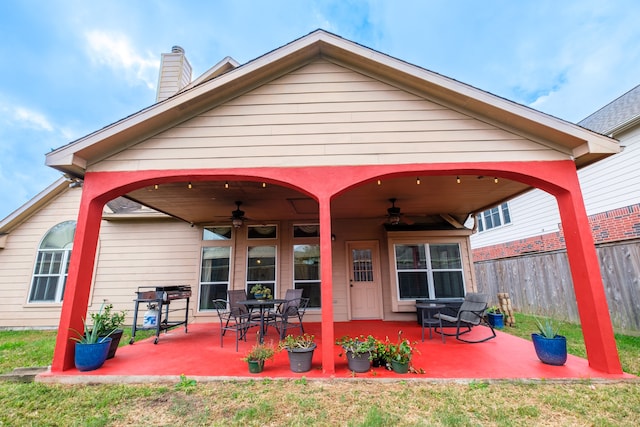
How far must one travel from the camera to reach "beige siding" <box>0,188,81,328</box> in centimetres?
733

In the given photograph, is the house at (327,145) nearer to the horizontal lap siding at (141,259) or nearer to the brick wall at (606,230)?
the horizontal lap siding at (141,259)

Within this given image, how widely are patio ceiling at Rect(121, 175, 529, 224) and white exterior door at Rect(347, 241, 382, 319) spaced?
87 cm

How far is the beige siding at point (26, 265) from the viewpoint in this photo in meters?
7.33

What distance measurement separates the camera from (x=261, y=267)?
7.50m

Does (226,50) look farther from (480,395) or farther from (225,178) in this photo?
(480,395)

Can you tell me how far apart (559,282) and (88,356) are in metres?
9.21

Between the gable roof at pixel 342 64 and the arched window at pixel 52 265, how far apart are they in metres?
4.92

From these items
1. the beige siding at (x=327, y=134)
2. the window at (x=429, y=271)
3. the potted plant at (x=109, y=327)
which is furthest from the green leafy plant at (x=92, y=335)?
the window at (x=429, y=271)

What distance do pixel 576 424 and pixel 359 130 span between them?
3.80 metres

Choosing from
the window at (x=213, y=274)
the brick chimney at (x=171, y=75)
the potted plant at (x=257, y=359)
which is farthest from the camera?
the brick chimney at (x=171, y=75)

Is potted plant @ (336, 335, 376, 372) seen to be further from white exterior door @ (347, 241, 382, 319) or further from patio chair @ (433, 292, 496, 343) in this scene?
white exterior door @ (347, 241, 382, 319)

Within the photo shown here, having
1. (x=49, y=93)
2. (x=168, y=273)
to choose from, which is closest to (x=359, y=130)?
(x=168, y=273)

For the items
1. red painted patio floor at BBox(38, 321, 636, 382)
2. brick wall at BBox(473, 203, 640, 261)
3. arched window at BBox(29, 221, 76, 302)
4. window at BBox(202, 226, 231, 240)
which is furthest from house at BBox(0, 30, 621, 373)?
arched window at BBox(29, 221, 76, 302)

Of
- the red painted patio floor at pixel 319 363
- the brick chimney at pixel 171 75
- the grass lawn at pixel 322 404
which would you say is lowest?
the grass lawn at pixel 322 404
